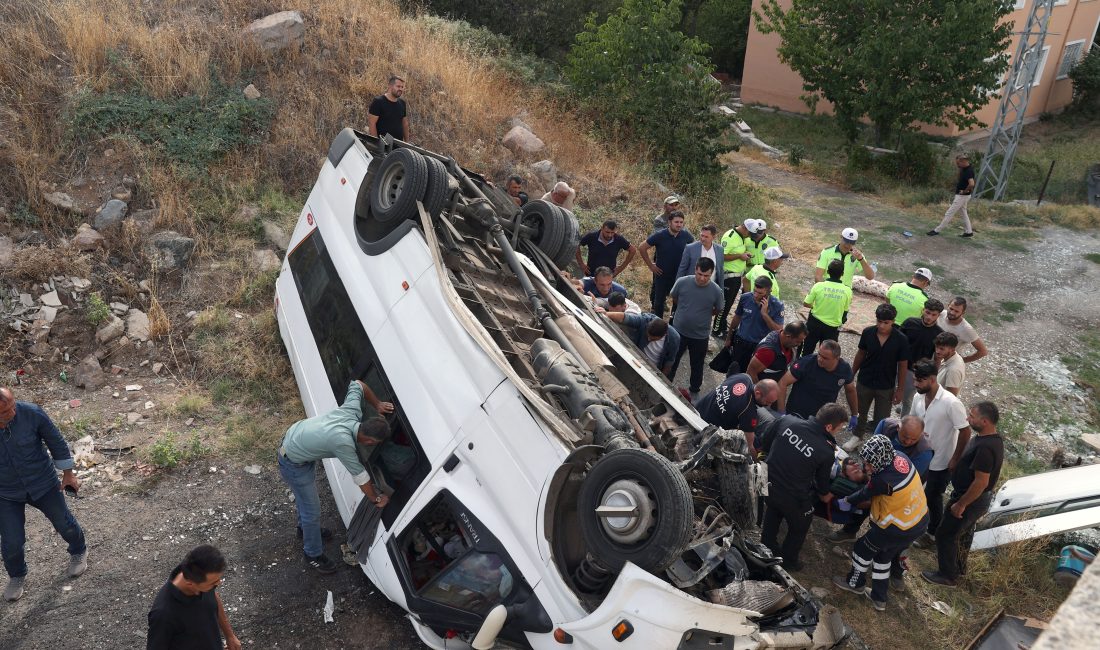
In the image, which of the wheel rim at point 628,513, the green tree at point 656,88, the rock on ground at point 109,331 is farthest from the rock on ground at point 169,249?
the green tree at point 656,88

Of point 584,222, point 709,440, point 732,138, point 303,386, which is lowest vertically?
point 732,138

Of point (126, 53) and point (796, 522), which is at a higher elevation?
point (126, 53)

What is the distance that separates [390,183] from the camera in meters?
5.24

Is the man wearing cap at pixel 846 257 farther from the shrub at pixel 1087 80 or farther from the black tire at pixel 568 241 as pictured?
the shrub at pixel 1087 80

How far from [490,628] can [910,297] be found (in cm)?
519

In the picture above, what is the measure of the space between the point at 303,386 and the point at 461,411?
6.71 feet

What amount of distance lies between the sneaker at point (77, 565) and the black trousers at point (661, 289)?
220 inches

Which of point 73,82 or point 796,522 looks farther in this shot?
point 73,82

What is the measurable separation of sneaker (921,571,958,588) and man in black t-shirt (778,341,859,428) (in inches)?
53.8

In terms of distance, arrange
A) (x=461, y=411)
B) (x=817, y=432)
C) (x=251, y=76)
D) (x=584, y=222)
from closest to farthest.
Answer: (x=461, y=411) < (x=817, y=432) < (x=251, y=76) < (x=584, y=222)

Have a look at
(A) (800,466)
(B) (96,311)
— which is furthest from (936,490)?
(B) (96,311)

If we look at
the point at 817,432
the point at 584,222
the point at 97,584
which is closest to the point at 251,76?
the point at 584,222

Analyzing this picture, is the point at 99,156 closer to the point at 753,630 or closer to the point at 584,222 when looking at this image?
the point at 584,222

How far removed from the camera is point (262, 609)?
4.32 meters
